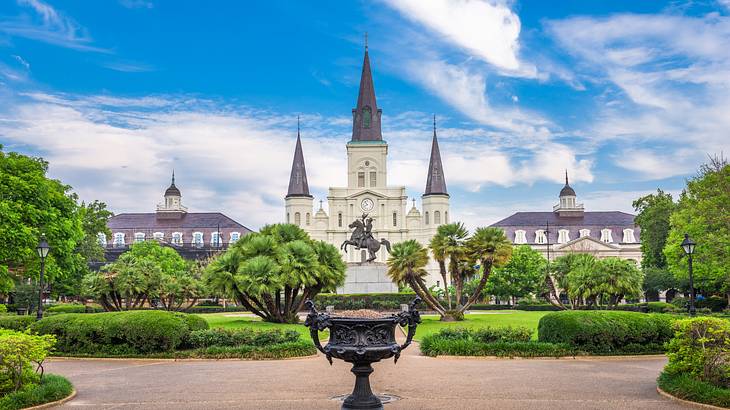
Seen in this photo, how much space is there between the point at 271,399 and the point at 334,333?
11.2 feet

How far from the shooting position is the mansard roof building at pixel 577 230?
322 ft

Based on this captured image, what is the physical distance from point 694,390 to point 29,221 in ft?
105

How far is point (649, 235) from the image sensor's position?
60062mm

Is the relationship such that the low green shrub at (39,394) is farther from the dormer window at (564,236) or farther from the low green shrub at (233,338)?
the dormer window at (564,236)

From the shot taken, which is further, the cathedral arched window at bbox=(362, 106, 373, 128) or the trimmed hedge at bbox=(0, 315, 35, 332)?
the cathedral arched window at bbox=(362, 106, 373, 128)

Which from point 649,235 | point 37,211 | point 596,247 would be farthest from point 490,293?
point 596,247

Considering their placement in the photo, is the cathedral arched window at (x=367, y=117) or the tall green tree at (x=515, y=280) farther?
the cathedral arched window at (x=367, y=117)

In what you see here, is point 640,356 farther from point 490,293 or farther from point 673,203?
point 673,203

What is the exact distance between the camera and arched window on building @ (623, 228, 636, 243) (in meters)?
103

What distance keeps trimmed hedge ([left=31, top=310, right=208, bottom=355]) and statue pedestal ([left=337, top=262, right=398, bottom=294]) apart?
29159 mm

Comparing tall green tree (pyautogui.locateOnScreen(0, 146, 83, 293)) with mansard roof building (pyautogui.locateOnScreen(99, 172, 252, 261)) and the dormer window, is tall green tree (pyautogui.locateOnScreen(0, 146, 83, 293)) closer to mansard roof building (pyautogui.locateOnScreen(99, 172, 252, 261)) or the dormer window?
mansard roof building (pyautogui.locateOnScreen(99, 172, 252, 261))

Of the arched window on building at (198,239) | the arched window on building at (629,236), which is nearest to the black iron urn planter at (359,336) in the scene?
the arched window on building at (198,239)

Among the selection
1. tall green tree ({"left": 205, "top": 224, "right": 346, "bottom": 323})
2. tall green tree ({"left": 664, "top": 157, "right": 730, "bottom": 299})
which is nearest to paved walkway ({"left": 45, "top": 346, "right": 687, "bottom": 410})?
tall green tree ({"left": 205, "top": 224, "right": 346, "bottom": 323})

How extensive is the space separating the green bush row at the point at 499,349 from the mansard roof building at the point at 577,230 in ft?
262
